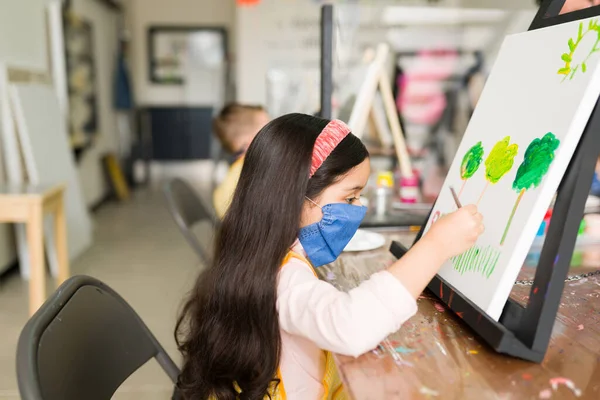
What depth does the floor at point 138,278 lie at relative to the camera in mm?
2061

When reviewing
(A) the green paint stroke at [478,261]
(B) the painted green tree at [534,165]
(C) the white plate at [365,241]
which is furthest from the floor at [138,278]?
(B) the painted green tree at [534,165]

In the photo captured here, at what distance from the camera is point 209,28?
743cm

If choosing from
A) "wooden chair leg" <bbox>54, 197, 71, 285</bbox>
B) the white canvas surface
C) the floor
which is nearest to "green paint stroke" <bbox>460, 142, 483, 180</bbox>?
the floor

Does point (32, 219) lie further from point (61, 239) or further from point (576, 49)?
point (576, 49)

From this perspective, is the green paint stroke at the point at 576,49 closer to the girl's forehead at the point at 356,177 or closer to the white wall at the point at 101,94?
the girl's forehead at the point at 356,177

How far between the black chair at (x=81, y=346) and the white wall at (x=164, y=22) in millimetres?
6853

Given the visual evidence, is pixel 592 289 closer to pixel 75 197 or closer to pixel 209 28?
pixel 75 197

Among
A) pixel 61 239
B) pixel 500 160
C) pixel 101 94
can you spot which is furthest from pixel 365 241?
pixel 101 94

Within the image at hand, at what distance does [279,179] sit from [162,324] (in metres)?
1.90

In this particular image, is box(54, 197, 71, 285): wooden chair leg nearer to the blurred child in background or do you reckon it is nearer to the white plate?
the blurred child in background

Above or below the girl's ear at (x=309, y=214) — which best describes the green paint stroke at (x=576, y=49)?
above

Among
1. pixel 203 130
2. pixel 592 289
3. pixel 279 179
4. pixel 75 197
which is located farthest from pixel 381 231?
pixel 203 130

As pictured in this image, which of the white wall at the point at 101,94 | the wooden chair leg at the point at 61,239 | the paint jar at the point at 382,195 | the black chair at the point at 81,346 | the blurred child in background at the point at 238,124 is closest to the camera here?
the black chair at the point at 81,346

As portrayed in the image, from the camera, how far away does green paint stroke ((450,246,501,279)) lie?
795 millimetres
